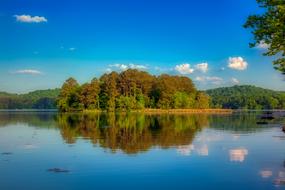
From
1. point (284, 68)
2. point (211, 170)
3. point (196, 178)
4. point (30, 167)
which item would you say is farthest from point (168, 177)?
point (284, 68)

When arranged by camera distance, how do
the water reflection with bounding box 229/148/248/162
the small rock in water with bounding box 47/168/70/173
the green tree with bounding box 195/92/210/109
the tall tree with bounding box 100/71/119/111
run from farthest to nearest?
the green tree with bounding box 195/92/210/109, the tall tree with bounding box 100/71/119/111, the water reflection with bounding box 229/148/248/162, the small rock in water with bounding box 47/168/70/173

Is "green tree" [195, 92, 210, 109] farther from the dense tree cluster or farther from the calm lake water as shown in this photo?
the calm lake water

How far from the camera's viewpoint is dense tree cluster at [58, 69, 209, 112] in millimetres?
152050

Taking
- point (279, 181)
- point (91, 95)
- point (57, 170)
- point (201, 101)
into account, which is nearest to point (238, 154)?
point (279, 181)

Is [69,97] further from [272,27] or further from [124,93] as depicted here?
[272,27]

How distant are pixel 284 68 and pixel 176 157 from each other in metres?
11.8

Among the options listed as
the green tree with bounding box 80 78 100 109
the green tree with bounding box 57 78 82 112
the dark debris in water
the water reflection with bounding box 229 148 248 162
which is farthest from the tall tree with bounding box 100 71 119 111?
the dark debris in water

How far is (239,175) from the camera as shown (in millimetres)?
18750

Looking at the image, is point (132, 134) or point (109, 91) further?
point (109, 91)

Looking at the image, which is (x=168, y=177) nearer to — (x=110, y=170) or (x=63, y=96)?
(x=110, y=170)

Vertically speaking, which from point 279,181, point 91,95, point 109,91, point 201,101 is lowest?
point 279,181

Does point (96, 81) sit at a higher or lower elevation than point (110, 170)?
higher

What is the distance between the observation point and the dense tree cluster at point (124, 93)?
499ft

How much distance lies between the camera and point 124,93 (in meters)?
155
